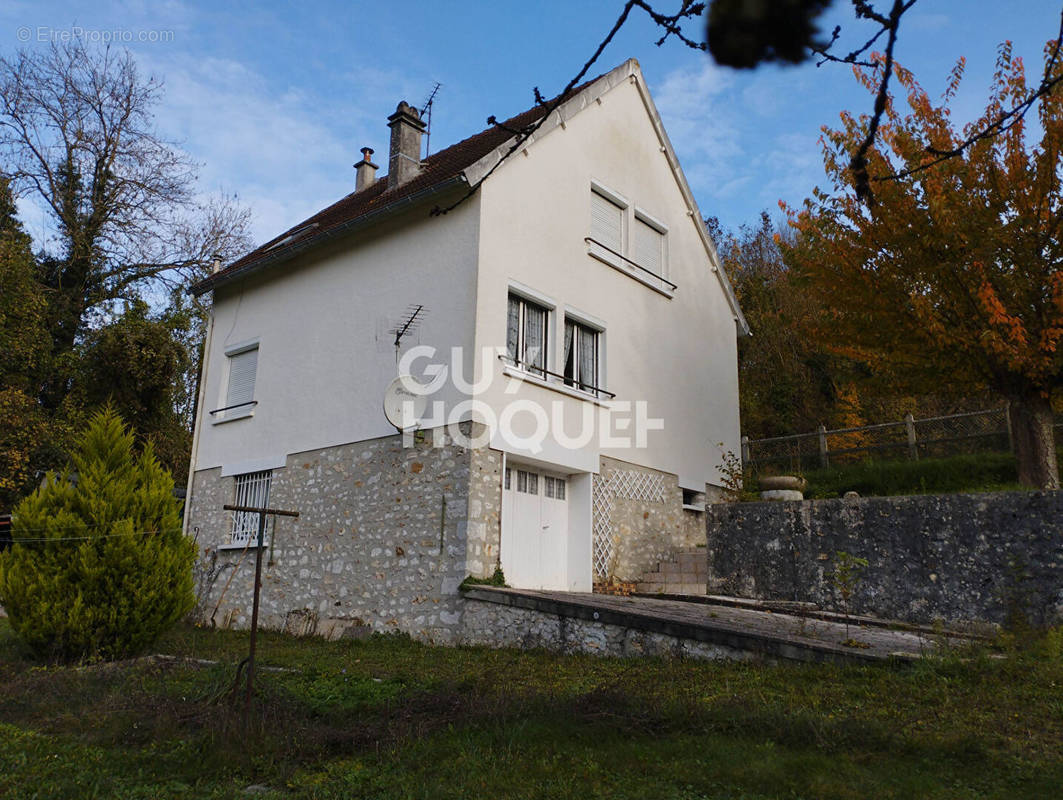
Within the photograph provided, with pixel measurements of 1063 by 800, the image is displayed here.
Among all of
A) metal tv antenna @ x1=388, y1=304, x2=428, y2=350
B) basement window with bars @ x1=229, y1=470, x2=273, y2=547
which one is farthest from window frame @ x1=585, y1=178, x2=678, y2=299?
basement window with bars @ x1=229, y1=470, x2=273, y2=547

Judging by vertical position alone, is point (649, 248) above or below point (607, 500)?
above

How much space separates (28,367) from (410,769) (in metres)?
17.5

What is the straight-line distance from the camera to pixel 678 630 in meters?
7.65

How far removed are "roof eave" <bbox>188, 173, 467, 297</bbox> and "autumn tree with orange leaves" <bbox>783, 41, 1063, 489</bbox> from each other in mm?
5315

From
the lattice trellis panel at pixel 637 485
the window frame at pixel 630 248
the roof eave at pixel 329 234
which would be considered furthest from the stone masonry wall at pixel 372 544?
the window frame at pixel 630 248

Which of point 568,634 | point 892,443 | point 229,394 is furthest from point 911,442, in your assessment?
point 229,394

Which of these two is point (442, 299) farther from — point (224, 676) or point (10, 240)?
point (10, 240)

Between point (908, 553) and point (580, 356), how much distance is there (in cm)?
568

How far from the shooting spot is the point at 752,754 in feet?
14.8

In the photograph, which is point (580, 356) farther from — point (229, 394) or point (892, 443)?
point (892, 443)

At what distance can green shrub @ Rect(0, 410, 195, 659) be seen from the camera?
8.89m

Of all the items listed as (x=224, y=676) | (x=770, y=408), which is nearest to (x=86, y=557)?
(x=224, y=676)

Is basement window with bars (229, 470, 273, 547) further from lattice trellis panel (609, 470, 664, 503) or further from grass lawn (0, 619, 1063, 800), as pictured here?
grass lawn (0, 619, 1063, 800)

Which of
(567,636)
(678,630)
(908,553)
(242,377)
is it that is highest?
(242,377)
